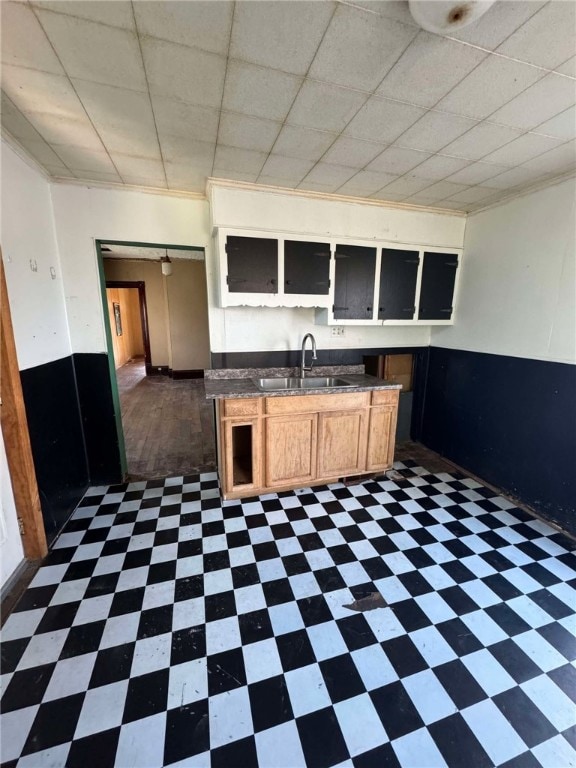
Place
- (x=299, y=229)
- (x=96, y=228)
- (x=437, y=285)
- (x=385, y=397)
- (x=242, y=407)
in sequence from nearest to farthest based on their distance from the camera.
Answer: (x=242, y=407) < (x=96, y=228) < (x=299, y=229) < (x=385, y=397) < (x=437, y=285)

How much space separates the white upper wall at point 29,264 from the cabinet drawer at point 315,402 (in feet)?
4.98

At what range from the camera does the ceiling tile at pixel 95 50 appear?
1.07m

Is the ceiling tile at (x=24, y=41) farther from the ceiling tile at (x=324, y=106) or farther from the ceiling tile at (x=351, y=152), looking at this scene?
the ceiling tile at (x=351, y=152)

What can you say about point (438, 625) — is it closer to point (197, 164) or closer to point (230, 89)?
point (230, 89)

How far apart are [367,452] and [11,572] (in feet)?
7.88

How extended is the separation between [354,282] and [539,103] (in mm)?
1439

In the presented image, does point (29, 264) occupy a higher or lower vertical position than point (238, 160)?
lower

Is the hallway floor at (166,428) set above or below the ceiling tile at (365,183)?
below

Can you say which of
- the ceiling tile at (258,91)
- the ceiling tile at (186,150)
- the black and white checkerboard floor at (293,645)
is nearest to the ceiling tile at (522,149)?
the ceiling tile at (258,91)

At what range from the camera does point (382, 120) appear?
1573 mm

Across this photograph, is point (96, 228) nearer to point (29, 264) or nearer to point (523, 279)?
point (29, 264)

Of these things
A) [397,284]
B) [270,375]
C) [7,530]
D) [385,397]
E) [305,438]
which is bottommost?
[7,530]

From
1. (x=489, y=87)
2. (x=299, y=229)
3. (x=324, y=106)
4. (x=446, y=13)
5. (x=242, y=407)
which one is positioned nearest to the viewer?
(x=446, y=13)

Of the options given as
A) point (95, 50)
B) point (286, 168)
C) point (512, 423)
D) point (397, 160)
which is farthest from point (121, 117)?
point (512, 423)
